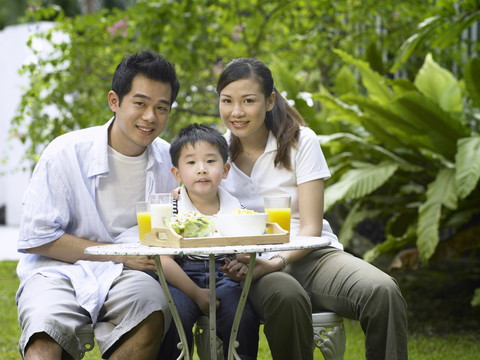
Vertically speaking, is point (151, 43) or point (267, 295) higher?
point (151, 43)

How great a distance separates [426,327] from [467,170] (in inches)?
52.5

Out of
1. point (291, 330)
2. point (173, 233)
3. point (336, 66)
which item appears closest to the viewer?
point (173, 233)

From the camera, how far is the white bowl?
228 cm

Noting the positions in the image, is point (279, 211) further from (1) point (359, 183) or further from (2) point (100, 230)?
(1) point (359, 183)

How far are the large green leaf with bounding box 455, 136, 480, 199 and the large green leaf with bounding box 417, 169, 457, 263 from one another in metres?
0.15

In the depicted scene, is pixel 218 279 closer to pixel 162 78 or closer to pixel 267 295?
pixel 267 295

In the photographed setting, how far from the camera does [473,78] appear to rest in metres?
4.73

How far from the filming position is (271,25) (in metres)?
6.93

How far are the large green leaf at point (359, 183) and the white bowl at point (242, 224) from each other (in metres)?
2.33

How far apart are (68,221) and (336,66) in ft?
17.3

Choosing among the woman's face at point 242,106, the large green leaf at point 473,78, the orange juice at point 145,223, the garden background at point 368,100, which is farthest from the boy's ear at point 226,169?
the large green leaf at point 473,78

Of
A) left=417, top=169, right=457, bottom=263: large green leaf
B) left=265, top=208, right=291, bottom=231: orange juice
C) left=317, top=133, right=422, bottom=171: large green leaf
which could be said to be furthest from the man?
left=317, top=133, right=422, bottom=171: large green leaf

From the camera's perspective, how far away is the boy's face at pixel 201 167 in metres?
2.75

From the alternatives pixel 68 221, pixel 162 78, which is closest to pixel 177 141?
pixel 162 78
